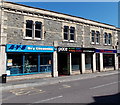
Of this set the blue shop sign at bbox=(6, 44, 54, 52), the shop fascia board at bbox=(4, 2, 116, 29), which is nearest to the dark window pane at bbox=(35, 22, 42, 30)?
the shop fascia board at bbox=(4, 2, 116, 29)

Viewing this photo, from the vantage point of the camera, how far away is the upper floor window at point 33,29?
1492cm

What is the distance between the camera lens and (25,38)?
47.3ft

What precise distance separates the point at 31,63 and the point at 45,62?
177 centimetres

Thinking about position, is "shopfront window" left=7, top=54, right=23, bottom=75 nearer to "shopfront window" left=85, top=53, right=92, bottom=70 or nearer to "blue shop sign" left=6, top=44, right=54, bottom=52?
"blue shop sign" left=6, top=44, right=54, bottom=52

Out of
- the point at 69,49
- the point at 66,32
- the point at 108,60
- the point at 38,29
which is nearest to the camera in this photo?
the point at 38,29

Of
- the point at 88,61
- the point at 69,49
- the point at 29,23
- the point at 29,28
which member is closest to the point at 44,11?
the point at 29,23

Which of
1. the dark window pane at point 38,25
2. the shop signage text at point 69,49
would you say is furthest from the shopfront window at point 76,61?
the dark window pane at point 38,25

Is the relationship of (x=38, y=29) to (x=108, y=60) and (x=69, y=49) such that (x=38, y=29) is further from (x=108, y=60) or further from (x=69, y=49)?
(x=108, y=60)

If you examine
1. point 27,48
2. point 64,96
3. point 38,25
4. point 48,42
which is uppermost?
point 38,25

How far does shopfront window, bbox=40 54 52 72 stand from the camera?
1590cm

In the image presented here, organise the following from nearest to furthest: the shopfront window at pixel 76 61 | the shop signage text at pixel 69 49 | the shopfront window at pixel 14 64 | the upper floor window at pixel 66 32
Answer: the shopfront window at pixel 14 64, the shop signage text at pixel 69 49, the upper floor window at pixel 66 32, the shopfront window at pixel 76 61

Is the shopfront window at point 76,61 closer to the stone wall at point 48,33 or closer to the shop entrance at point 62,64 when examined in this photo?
the shop entrance at point 62,64

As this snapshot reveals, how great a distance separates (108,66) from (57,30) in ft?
40.8

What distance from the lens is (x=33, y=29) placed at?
15141 millimetres
